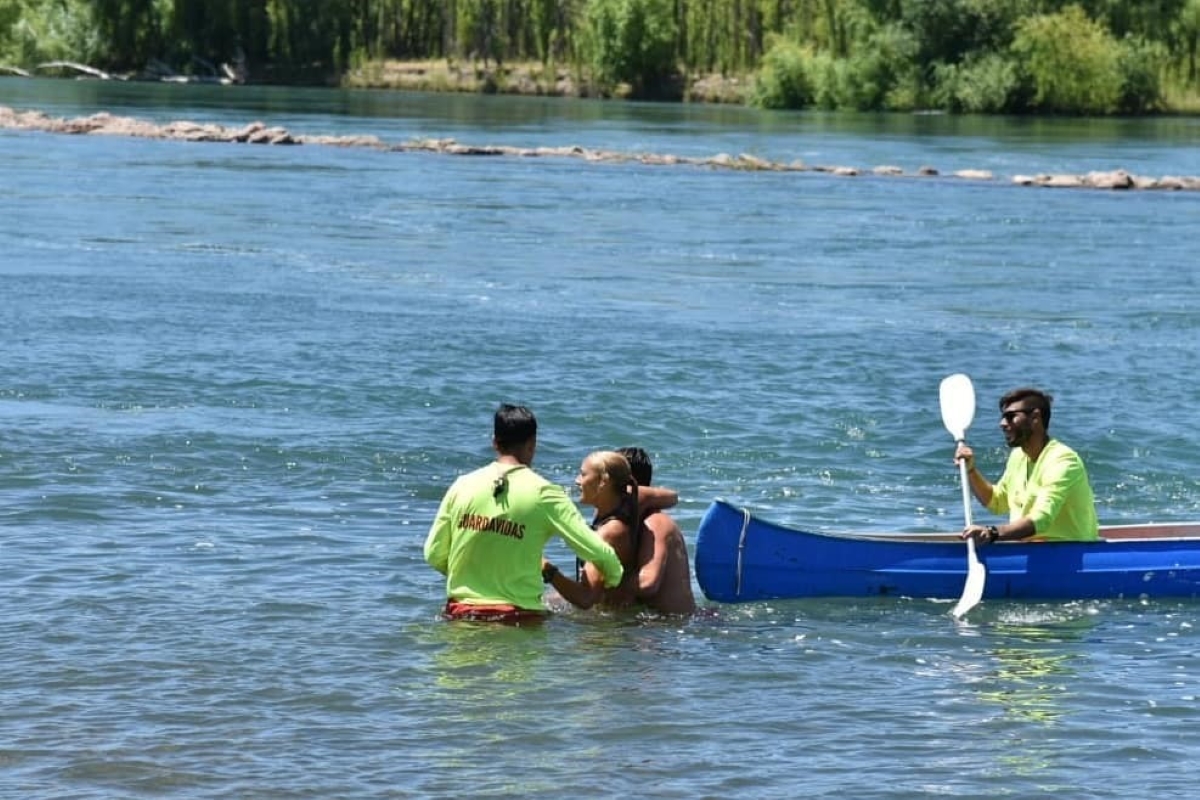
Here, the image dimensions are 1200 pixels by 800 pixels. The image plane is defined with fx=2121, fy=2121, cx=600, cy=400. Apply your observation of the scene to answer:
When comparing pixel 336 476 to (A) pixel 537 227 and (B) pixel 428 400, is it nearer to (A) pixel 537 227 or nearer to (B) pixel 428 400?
(B) pixel 428 400

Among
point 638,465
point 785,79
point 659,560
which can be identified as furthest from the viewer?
point 785,79

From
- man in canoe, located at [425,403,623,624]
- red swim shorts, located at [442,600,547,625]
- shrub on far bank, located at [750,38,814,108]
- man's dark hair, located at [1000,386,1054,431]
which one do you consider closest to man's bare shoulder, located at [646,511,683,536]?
man in canoe, located at [425,403,623,624]

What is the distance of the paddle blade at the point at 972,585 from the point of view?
39.9 ft

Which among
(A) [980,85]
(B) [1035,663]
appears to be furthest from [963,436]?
(A) [980,85]

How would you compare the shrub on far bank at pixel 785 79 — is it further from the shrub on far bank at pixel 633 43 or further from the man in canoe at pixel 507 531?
the man in canoe at pixel 507 531

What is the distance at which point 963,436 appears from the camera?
13148 millimetres

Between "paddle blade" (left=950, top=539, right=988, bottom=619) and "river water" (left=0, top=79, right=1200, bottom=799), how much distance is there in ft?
0.79

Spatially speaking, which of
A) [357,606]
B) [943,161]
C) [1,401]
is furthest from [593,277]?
[943,161]

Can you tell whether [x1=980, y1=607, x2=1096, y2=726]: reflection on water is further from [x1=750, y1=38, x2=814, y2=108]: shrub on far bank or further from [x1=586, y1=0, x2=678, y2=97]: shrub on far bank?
[x1=586, y1=0, x2=678, y2=97]: shrub on far bank

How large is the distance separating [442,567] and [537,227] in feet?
89.8

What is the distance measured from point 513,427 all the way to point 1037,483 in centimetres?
362

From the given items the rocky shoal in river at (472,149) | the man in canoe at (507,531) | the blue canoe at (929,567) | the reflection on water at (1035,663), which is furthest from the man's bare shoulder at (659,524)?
the rocky shoal in river at (472,149)

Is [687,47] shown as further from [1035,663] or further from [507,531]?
[507,531]

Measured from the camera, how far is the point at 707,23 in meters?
114
